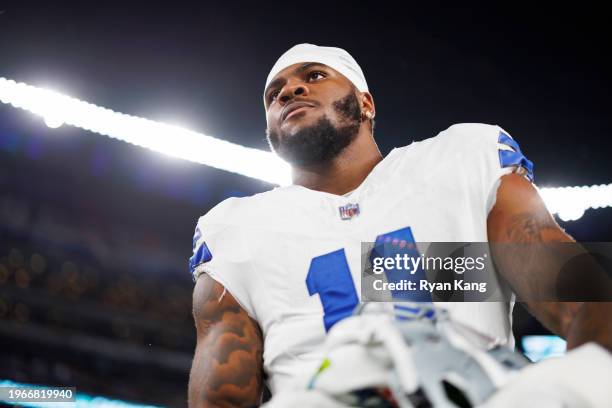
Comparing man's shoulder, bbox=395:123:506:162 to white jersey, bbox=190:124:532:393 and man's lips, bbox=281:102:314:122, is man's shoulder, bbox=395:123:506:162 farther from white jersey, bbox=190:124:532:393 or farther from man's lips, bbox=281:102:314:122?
man's lips, bbox=281:102:314:122

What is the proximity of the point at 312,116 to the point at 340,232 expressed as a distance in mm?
572

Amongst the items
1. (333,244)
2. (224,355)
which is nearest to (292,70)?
(333,244)

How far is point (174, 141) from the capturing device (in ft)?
19.6

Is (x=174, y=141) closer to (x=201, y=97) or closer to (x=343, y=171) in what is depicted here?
(x=201, y=97)

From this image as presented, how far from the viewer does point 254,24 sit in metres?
4.72

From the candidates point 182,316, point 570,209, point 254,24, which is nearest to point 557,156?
point 570,209

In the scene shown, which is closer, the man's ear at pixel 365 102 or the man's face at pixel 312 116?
the man's face at pixel 312 116

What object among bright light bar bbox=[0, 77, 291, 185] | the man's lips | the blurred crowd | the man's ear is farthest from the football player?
the blurred crowd

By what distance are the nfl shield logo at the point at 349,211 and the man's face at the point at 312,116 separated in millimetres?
377

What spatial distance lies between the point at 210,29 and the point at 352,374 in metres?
4.07

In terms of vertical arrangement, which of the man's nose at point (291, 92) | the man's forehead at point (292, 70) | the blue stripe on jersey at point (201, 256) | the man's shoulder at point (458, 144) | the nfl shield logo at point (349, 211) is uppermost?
the man's forehead at point (292, 70)

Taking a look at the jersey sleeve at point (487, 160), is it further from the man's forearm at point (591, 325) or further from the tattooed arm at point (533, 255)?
the man's forearm at point (591, 325)

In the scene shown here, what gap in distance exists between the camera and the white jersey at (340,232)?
1.72 metres

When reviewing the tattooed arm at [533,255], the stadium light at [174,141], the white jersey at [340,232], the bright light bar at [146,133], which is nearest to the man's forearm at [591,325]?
the tattooed arm at [533,255]
